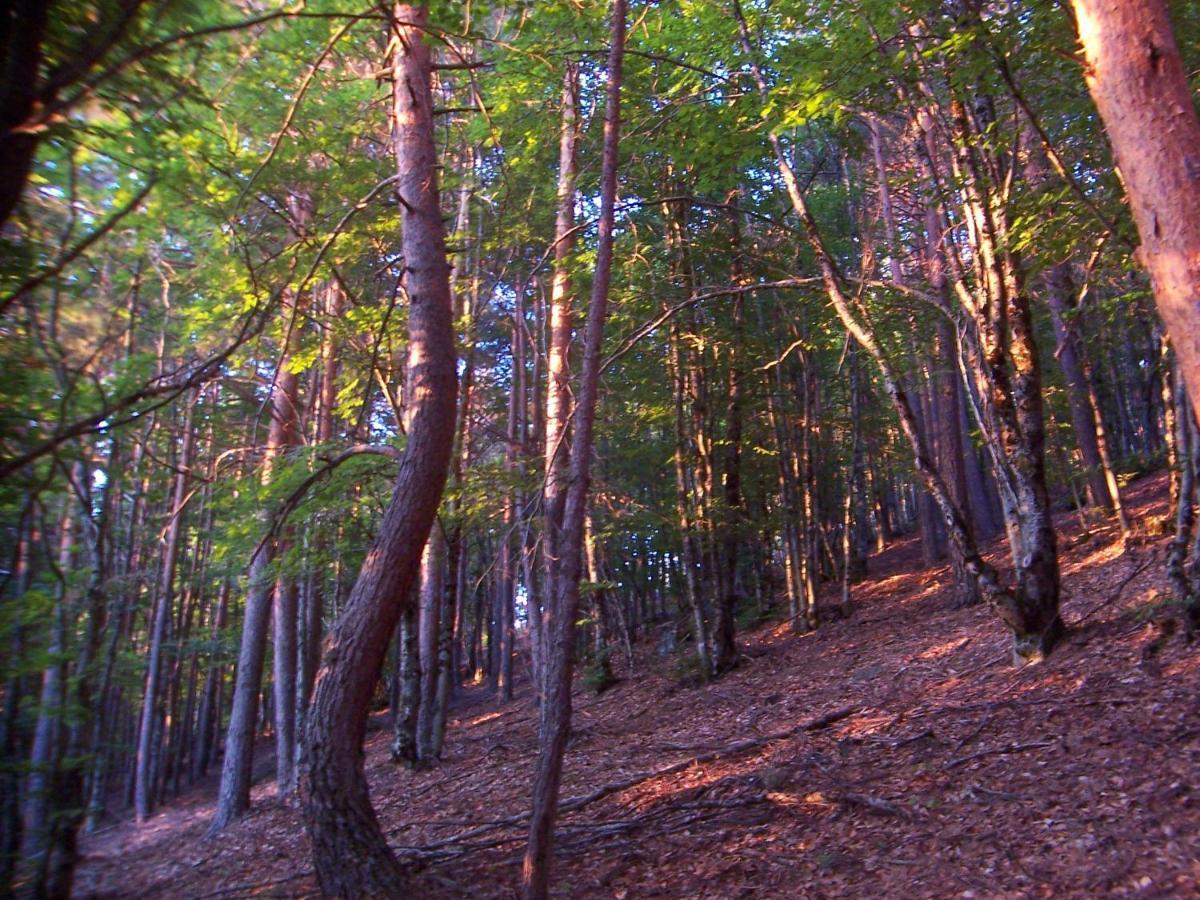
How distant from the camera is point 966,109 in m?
8.52

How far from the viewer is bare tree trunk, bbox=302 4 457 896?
19.1ft

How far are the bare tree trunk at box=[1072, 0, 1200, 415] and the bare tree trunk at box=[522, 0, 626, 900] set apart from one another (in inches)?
124

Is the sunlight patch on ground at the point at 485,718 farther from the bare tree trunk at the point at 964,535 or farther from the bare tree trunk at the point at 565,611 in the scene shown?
the bare tree trunk at the point at 565,611

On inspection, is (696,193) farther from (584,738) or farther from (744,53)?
(584,738)

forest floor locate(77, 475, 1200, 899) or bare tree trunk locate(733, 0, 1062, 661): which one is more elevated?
bare tree trunk locate(733, 0, 1062, 661)

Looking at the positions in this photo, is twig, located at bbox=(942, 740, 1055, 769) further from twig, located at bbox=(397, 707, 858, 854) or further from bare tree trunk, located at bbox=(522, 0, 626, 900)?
bare tree trunk, located at bbox=(522, 0, 626, 900)

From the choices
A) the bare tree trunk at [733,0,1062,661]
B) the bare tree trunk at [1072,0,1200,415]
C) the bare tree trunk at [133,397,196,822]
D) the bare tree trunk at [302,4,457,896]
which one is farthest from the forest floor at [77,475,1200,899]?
the bare tree trunk at [133,397,196,822]

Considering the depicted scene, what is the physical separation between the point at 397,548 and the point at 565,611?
4.72ft

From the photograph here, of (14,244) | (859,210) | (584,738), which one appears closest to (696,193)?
(859,210)

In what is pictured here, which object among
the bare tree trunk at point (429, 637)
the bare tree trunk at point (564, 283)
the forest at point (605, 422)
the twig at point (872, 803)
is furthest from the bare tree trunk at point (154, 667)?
the twig at point (872, 803)

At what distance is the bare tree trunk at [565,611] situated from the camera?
528 cm

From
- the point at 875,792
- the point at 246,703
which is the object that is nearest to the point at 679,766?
the point at 875,792

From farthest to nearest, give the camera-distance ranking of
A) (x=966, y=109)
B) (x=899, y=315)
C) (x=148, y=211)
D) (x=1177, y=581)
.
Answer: (x=899, y=315), (x=966, y=109), (x=1177, y=581), (x=148, y=211)

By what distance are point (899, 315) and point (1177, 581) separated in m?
4.89
